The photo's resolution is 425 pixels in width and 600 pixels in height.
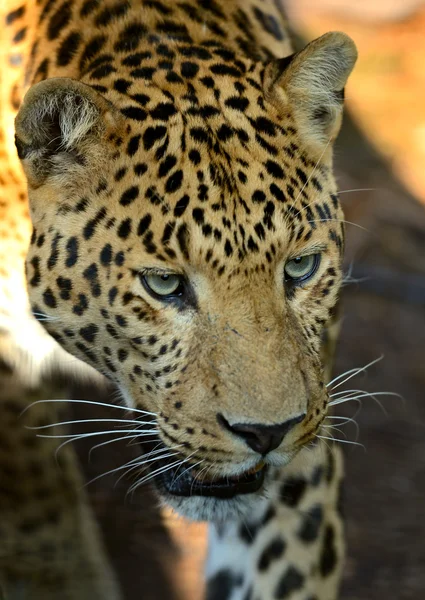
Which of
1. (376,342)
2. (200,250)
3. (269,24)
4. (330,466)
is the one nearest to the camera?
(200,250)

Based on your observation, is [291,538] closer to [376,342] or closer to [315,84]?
[315,84]

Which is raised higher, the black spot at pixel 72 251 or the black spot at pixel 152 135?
the black spot at pixel 152 135

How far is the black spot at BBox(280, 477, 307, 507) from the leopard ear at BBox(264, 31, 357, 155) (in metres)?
1.36

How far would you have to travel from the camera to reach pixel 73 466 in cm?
608

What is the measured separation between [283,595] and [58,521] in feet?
6.22

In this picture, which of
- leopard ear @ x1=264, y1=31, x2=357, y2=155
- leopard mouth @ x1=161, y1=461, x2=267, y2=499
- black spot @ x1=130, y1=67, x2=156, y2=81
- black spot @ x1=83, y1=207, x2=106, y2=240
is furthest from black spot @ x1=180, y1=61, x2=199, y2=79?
leopard mouth @ x1=161, y1=461, x2=267, y2=499

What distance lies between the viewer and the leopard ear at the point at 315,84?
4.08m

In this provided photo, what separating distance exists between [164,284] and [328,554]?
1.55 m

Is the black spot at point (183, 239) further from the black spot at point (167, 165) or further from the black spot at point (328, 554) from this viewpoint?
the black spot at point (328, 554)

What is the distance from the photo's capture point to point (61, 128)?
394 cm

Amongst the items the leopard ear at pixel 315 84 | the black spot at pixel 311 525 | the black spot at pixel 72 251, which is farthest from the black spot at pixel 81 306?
the black spot at pixel 311 525

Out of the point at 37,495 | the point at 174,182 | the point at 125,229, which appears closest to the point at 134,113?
the point at 174,182

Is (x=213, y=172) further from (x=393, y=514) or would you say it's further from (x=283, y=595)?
(x=393, y=514)

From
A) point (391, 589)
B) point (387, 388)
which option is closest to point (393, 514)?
point (391, 589)
